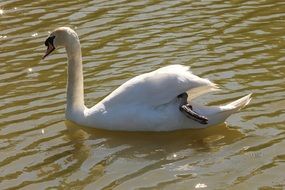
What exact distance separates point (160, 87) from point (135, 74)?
2034 mm

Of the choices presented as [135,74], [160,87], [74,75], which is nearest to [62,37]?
[74,75]

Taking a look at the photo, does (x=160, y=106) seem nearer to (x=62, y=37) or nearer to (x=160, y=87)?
(x=160, y=87)

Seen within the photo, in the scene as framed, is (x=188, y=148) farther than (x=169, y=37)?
No

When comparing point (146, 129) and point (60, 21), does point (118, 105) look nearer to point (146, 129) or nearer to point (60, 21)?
point (146, 129)

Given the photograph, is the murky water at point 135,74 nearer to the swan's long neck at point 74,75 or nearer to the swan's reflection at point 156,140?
the swan's reflection at point 156,140

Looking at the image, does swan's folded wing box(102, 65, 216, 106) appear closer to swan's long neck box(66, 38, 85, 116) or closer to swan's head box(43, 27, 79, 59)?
swan's long neck box(66, 38, 85, 116)

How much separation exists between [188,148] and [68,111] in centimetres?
179

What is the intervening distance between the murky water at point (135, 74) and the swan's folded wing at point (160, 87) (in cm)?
48

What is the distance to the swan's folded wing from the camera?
29.8 feet

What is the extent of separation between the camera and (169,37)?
1273 cm

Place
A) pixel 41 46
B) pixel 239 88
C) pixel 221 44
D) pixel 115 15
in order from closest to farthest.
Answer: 1. pixel 239 88
2. pixel 221 44
3. pixel 41 46
4. pixel 115 15

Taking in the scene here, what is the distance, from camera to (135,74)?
1117 cm

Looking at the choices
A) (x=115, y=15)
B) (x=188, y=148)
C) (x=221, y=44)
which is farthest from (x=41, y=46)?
(x=188, y=148)

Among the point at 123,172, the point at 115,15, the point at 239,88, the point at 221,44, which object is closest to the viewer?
the point at 123,172
